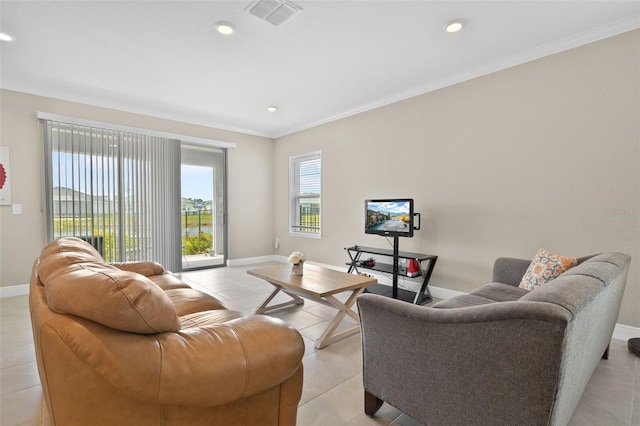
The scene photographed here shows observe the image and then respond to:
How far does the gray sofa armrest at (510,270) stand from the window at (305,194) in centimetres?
312

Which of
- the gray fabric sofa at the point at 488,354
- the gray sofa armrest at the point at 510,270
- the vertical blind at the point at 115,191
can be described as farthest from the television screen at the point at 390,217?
the vertical blind at the point at 115,191

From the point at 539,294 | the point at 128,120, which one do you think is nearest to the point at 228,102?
the point at 128,120

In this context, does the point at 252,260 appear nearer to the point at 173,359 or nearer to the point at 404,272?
the point at 404,272

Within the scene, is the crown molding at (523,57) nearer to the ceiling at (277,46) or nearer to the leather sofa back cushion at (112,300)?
the ceiling at (277,46)

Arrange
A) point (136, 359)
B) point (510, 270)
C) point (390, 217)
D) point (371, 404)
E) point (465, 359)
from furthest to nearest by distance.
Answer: point (390, 217)
point (510, 270)
point (371, 404)
point (465, 359)
point (136, 359)

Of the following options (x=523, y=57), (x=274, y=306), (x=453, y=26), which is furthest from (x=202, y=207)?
(x=523, y=57)

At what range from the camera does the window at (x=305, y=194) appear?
221 inches

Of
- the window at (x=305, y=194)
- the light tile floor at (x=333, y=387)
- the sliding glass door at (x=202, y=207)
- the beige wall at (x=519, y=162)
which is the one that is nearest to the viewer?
the light tile floor at (x=333, y=387)

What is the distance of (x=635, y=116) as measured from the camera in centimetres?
257

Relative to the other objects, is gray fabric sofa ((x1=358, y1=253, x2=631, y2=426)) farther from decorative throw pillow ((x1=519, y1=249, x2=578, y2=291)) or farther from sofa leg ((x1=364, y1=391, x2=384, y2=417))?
decorative throw pillow ((x1=519, y1=249, x2=578, y2=291))

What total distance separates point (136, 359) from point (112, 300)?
0.66 feet

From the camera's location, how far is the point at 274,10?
7.92 feet

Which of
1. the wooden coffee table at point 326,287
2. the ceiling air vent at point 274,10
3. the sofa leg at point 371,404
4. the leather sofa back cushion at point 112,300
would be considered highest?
the ceiling air vent at point 274,10

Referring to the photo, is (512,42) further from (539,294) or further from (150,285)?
(150,285)
